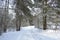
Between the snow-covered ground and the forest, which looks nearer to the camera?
the snow-covered ground

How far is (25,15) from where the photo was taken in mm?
17656

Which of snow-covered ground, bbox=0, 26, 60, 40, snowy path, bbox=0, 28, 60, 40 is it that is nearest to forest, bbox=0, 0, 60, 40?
snow-covered ground, bbox=0, 26, 60, 40

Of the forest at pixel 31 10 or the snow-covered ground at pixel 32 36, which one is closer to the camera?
the snow-covered ground at pixel 32 36

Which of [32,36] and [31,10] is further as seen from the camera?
[31,10]

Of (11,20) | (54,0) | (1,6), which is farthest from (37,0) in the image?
(11,20)

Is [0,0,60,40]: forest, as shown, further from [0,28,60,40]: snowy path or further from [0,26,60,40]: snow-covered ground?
[0,28,60,40]: snowy path

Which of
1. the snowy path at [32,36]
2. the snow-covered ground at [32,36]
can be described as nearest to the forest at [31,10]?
the snow-covered ground at [32,36]

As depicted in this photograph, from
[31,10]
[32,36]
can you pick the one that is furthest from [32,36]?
[31,10]

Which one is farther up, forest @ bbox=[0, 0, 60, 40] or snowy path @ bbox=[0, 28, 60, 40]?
forest @ bbox=[0, 0, 60, 40]

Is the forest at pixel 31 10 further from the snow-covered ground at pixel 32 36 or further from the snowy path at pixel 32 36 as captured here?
the snowy path at pixel 32 36

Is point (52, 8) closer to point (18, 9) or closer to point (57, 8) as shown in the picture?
point (57, 8)

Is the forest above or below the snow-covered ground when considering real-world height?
above

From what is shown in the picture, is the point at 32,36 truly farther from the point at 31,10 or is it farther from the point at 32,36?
the point at 31,10

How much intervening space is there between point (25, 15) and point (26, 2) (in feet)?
6.35
